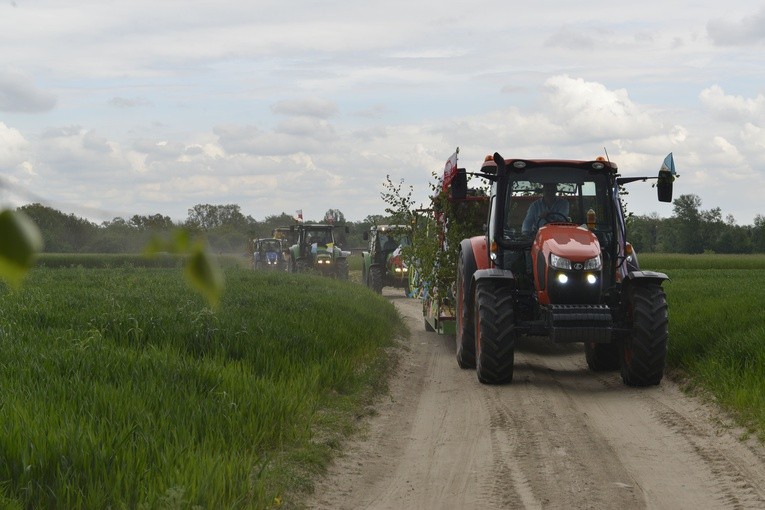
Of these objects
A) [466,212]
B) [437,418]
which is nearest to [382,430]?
[437,418]

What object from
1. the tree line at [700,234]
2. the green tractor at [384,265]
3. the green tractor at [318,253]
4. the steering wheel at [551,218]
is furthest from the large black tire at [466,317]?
the tree line at [700,234]

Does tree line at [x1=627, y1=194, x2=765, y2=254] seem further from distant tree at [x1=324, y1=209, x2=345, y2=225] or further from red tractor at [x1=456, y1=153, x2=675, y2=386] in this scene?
red tractor at [x1=456, y1=153, x2=675, y2=386]

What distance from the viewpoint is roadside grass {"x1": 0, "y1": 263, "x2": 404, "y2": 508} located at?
4855mm

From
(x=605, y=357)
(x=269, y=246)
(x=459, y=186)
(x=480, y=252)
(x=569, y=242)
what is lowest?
(x=605, y=357)

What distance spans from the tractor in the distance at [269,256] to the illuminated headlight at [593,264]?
3201 cm

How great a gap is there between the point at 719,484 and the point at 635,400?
10.5 ft

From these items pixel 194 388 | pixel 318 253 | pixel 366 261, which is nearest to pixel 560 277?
pixel 194 388

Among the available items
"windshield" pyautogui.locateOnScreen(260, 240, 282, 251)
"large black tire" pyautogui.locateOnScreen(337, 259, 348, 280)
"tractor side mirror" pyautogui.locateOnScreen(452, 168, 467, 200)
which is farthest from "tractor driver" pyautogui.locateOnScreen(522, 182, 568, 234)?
"windshield" pyautogui.locateOnScreen(260, 240, 282, 251)

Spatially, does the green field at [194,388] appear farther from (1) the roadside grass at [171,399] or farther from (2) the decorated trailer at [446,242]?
(2) the decorated trailer at [446,242]

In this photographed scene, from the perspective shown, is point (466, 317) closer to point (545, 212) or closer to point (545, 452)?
point (545, 212)

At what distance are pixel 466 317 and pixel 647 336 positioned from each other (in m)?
2.34

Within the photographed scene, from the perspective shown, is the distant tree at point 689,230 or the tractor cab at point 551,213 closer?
the tractor cab at point 551,213

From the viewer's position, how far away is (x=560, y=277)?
9914mm

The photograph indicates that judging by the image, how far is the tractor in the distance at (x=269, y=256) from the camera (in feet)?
137
